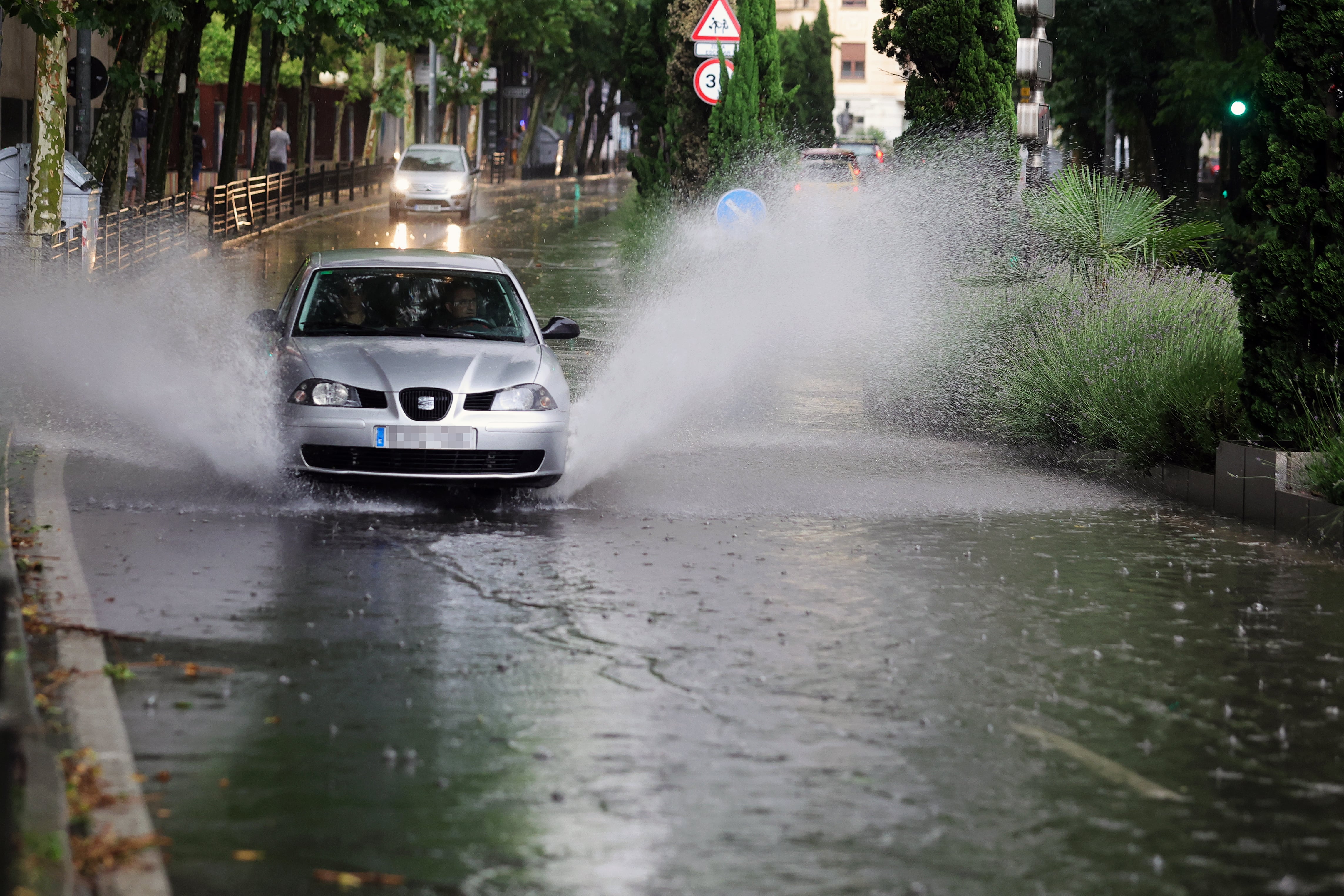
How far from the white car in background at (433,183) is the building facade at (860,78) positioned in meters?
86.2

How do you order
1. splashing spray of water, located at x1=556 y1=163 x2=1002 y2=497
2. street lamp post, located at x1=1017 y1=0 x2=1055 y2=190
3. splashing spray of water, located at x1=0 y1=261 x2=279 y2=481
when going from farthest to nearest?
1. street lamp post, located at x1=1017 y1=0 x2=1055 y2=190
2. splashing spray of water, located at x1=556 y1=163 x2=1002 y2=497
3. splashing spray of water, located at x1=0 y1=261 x2=279 y2=481

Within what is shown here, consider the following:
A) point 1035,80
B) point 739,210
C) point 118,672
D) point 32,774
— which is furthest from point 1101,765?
point 739,210

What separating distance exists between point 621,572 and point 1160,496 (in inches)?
183

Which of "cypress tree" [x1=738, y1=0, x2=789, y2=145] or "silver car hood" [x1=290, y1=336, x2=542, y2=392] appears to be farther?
"cypress tree" [x1=738, y1=0, x2=789, y2=145]

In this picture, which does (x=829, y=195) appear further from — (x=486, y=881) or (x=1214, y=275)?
(x=486, y=881)

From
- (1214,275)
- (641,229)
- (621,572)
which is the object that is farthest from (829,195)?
(621,572)

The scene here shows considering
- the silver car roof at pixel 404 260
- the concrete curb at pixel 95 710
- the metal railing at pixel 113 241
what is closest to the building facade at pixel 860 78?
the metal railing at pixel 113 241

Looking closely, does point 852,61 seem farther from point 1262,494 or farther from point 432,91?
point 1262,494

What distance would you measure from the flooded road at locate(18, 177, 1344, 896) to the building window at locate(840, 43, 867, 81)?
12383cm

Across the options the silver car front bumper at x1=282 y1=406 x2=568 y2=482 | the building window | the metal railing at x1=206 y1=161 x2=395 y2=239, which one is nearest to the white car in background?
the metal railing at x1=206 y1=161 x2=395 y2=239

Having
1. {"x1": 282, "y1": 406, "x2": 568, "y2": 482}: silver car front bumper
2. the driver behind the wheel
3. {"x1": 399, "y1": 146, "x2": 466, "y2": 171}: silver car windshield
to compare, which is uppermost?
{"x1": 399, "y1": 146, "x2": 466, "y2": 171}: silver car windshield

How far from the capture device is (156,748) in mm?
6191

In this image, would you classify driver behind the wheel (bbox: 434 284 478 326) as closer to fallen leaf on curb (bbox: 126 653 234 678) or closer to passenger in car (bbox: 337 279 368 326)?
passenger in car (bbox: 337 279 368 326)

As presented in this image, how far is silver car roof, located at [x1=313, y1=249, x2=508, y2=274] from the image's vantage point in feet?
41.2
